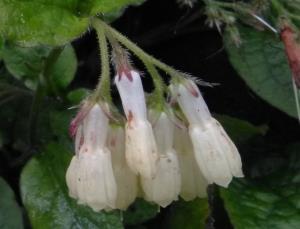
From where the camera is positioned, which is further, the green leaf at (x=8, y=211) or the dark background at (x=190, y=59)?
the dark background at (x=190, y=59)

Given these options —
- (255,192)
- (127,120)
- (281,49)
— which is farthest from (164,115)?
(281,49)

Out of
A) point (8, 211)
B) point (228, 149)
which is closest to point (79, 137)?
point (228, 149)

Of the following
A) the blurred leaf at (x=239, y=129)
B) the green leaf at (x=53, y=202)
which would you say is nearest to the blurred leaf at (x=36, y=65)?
the green leaf at (x=53, y=202)

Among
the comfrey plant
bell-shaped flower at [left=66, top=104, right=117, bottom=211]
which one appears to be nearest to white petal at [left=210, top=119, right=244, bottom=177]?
the comfrey plant

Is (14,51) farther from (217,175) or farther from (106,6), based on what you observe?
(217,175)

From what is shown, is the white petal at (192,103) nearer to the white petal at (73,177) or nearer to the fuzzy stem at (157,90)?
the fuzzy stem at (157,90)

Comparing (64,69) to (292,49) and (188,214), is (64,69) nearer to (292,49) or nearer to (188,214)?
(188,214)

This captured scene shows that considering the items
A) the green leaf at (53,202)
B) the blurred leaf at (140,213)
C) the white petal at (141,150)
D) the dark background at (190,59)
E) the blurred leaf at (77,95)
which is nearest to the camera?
the white petal at (141,150)
